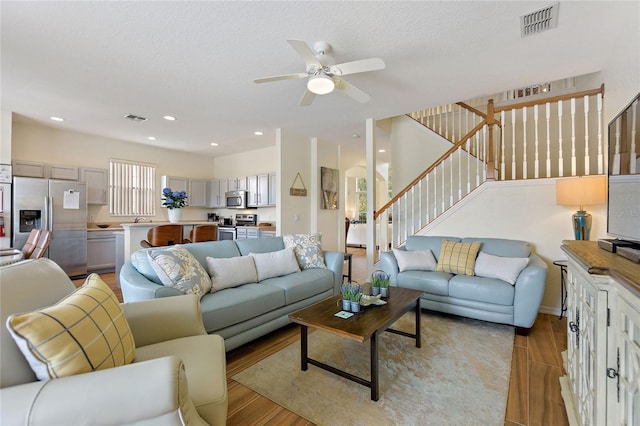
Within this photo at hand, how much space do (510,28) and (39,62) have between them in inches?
170

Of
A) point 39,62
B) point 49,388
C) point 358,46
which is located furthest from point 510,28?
point 39,62

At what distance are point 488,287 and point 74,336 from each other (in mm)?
3153

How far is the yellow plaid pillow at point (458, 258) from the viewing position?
317cm

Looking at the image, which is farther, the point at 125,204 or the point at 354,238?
the point at 354,238

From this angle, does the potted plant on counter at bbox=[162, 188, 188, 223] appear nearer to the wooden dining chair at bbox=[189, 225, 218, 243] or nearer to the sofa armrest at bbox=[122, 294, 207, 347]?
the wooden dining chair at bbox=[189, 225, 218, 243]

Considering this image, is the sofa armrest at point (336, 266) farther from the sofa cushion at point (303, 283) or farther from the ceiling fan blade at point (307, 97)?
the ceiling fan blade at point (307, 97)

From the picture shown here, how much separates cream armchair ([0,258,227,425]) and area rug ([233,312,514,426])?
2.54 ft

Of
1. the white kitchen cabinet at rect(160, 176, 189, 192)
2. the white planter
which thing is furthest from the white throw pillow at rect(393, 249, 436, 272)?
the white kitchen cabinet at rect(160, 176, 189, 192)

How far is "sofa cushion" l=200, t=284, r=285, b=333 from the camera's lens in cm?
214

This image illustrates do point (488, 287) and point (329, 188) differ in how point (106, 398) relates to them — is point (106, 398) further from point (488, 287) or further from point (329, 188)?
point (329, 188)

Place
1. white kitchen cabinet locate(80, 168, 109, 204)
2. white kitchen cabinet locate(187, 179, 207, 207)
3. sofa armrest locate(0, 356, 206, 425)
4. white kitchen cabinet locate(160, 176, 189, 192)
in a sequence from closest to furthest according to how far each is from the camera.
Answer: sofa armrest locate(0, 356, 206, 425) < white kitchen cabinet locate(80, 168, 109, 204) < white kitchen cabinet locate(160, 176, 189, 192) < white kitchen cabinet locate(187, 179, 207, 207)

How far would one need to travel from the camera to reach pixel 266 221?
679 centimetres

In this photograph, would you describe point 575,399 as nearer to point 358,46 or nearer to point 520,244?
point 520,244

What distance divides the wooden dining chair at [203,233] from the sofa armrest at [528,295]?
433 cm
